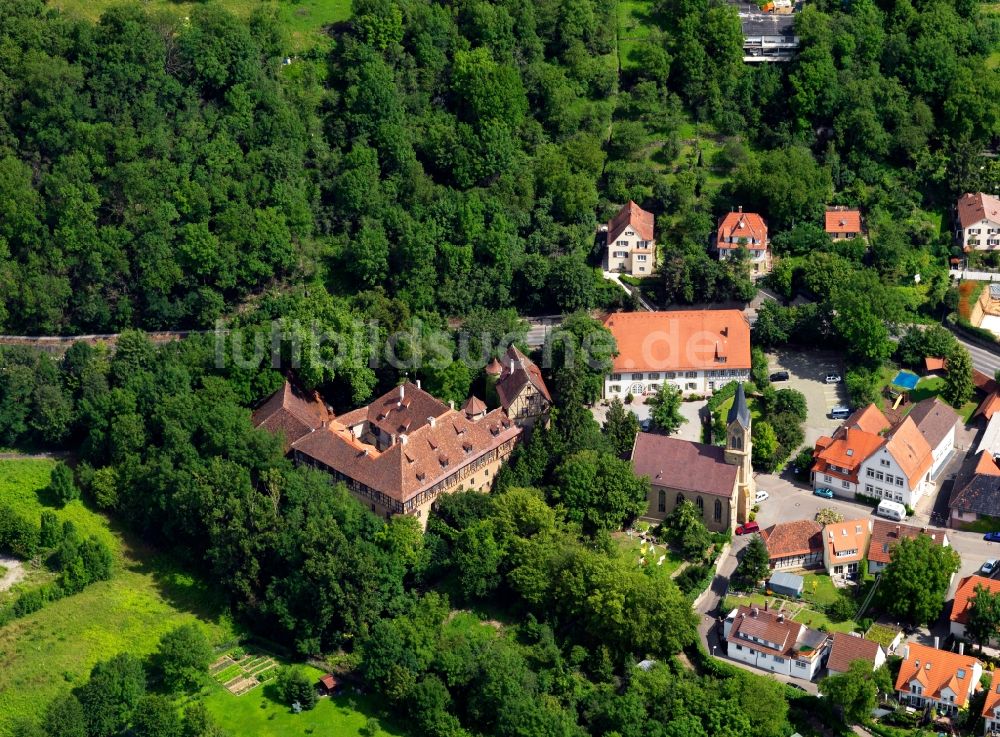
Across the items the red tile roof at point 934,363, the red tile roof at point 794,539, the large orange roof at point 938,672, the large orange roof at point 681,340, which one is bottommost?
the large orange roof at point 938,672

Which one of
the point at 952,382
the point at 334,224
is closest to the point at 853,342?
the point at 952,382

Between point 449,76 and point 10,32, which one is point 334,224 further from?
point 10,32

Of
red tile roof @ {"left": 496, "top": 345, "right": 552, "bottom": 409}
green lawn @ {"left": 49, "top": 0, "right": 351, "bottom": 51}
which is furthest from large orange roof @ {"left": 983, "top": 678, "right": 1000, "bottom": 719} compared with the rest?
green lawn @ {"left": 49, "top": 0, "right": 351, "bottom": 51}

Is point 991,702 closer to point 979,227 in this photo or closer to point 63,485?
point 979,227

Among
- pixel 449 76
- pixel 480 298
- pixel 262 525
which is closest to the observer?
pixel 262 525

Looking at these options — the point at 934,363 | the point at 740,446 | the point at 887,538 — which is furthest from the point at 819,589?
the point at 934,363

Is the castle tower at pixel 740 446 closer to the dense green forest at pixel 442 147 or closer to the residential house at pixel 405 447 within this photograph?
the residential house at pixel 405 447

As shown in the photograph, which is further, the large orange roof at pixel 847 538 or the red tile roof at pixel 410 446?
the red tile roof at pixel 410 446

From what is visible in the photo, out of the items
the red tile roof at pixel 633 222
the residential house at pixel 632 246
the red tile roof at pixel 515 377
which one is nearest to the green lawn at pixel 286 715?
the red tile roof at pixel 515 377
